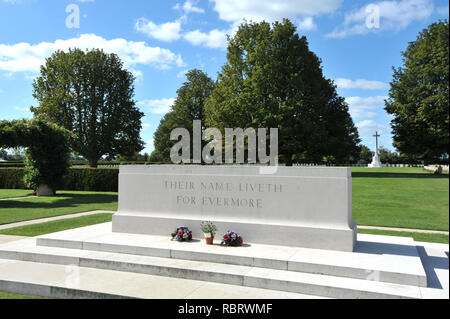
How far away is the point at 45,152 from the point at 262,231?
19.9 m

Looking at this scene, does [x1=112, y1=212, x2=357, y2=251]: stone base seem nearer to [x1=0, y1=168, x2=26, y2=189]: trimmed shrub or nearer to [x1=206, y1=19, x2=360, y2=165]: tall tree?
[x1=206, y1=19, x2=360, y2=165]: tall tree

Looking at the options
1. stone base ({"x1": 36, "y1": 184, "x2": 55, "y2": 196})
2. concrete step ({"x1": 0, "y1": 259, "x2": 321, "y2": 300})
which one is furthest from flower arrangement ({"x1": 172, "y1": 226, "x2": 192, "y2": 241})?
stone base ({"x1": 36, "y1": 184, "x2": 55, "y2": 196})

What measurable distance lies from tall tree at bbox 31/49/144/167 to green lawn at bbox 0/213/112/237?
25348mm

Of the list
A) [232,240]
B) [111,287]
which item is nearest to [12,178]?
[232,240]

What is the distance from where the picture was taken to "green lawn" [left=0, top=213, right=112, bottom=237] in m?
11.1

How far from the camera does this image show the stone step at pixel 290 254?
20.2 feet

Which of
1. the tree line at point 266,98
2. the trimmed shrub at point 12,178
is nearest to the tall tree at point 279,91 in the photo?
the tree line at point 266,98

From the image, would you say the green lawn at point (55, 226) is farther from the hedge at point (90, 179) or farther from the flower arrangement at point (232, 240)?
the hedge at point (90, 179)

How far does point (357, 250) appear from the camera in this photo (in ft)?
24.9

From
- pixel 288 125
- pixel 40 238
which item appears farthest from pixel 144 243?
pixel 288 125

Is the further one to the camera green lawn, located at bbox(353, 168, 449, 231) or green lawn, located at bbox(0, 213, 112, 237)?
green lawn, located at bbox(353, 168, 449, 231)

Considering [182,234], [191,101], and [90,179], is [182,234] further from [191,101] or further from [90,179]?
[191,101]

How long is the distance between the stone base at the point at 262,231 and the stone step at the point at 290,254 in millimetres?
212
